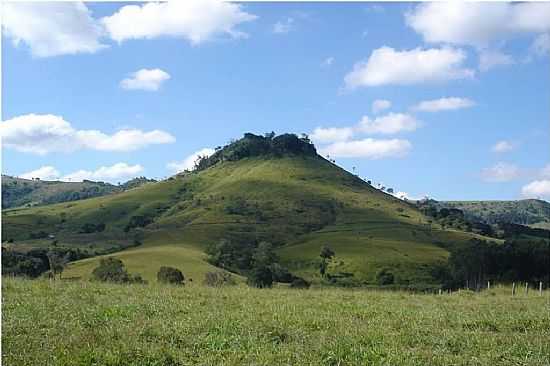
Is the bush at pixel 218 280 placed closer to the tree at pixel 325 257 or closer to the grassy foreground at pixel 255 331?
the grassy foreground at pixel 255 331

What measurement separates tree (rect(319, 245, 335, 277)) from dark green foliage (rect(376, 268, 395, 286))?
11252mm

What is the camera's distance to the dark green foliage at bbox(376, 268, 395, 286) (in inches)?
4435

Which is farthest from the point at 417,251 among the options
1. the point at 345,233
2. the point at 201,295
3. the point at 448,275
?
the point at 201,295

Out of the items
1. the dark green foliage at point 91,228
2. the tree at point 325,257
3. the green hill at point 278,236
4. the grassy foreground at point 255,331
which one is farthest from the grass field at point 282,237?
the grassy foreground at point 255,331

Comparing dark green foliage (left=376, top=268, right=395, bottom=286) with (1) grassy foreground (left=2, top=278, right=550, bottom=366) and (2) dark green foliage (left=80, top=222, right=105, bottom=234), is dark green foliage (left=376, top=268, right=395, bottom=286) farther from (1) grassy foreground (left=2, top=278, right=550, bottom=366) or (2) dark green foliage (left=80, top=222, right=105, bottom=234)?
(2) dark green foliage (left=80, top=222, right=105, bottom=234)

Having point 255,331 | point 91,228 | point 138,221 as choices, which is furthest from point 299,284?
point 138,221

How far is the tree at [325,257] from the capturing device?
12288 centimetres

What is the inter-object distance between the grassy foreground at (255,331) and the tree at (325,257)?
102 metres

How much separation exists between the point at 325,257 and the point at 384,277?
1748cm

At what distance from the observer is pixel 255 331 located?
14.1m

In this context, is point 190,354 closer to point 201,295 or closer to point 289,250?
point 201,295

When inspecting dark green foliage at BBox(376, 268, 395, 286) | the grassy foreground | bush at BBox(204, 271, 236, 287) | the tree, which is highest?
the grassy foreground

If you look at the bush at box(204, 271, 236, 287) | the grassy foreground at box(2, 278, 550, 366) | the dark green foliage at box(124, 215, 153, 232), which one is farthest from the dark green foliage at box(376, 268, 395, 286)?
the grassy foreground at box(2, 278, 550, 366)

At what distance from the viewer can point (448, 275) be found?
95.5 meters
